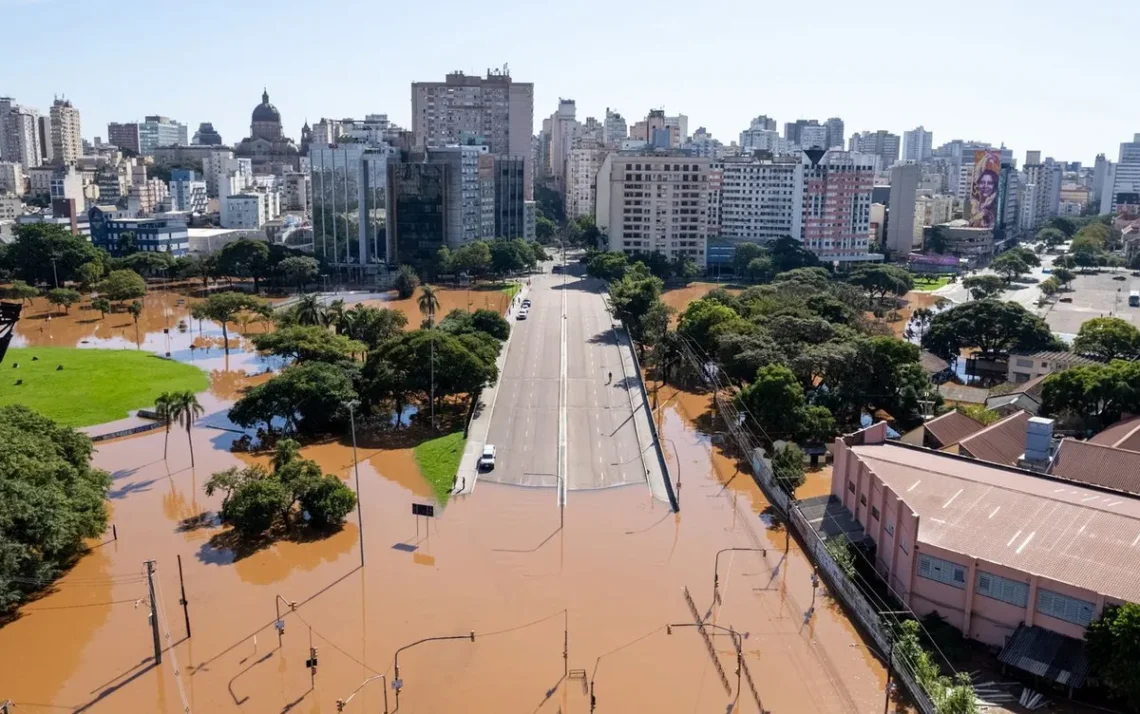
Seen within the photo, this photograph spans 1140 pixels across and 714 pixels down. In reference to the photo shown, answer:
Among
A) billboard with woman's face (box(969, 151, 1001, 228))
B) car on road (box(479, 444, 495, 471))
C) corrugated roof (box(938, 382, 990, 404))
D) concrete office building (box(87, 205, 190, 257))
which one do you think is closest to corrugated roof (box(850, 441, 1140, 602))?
car on road (box(479, 444, 495, 471))

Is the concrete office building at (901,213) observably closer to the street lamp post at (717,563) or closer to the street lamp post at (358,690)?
the street lamp post at (717,563)

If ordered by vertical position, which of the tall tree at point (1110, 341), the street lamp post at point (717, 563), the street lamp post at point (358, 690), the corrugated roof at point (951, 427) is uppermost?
the tall tree at point (1110, 341)

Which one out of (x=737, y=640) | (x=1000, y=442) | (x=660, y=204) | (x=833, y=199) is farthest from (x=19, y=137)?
(x=737, y=640)

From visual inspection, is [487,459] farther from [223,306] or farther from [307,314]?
[223,306]

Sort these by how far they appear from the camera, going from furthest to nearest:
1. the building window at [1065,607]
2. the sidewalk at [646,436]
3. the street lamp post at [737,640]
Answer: the sidewalk at [646,436] → the street lamp post at [737,640] → the building window at [1065,607]

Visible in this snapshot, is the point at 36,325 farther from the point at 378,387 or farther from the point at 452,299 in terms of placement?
the point at 378,387

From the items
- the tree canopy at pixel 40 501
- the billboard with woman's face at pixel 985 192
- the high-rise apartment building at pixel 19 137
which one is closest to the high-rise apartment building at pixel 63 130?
the high-rise apartment building at pixel 19 137
